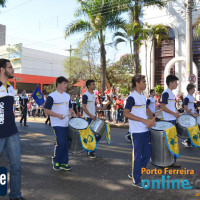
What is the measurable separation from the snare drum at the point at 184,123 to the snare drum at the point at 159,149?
1974 millimetres

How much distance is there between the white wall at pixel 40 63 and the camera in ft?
183

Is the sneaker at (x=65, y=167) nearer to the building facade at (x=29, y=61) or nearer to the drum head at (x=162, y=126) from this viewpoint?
the drum head at (x=162, y=126)

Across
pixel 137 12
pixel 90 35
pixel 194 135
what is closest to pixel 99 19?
pixel 90 35

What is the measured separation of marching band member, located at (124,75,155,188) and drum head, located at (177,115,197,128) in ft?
7.63

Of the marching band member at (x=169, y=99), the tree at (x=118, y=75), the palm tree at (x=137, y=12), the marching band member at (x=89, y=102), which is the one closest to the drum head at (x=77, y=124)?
the marching band member at (x=89, y=102)

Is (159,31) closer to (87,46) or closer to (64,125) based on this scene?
(87,46)

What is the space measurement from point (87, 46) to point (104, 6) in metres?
11.8

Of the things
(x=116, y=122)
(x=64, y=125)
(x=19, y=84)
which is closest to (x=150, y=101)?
(x=116, y=122)

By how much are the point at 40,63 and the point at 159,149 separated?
57.7 meters

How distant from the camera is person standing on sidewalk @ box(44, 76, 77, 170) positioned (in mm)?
5105

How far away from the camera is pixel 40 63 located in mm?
59344

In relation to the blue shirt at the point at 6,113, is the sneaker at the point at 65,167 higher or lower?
lower

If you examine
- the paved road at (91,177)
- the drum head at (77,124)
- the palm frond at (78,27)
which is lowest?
the paved road at (91,177)

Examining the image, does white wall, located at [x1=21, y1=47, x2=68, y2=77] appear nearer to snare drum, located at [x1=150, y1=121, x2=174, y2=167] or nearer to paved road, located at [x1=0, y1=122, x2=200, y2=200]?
paved road, located at [x1=0, y1=122, x2=200, y2=200]
